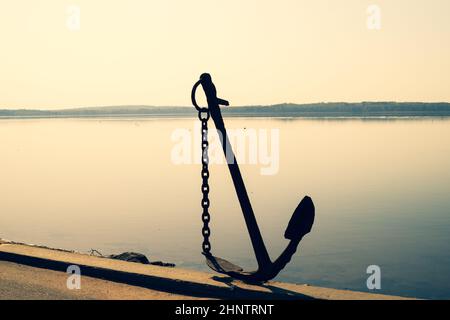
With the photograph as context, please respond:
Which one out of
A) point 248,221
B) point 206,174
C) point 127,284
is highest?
point 206,174

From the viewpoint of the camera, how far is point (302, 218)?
4316 millimetres

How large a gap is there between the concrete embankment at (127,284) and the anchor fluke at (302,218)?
47 centimetres

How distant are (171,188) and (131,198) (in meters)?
2.31

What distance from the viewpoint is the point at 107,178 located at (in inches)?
832

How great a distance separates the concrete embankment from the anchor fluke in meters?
0.47

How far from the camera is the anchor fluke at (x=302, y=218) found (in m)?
4.31

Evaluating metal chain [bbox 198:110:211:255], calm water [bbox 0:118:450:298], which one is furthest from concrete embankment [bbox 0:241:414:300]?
calm water [bbox 0:118:450:298]

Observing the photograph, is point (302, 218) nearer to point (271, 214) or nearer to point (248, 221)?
point (248, 221)

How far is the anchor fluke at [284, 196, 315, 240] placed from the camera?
14.1 ft

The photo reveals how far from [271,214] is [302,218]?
8979 mm

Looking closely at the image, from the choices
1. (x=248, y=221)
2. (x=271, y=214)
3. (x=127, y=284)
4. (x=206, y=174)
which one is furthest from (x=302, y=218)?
(x=271, y=214)

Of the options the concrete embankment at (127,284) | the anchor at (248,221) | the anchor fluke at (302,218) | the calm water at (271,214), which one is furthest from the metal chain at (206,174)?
the calm water at (271,214)
